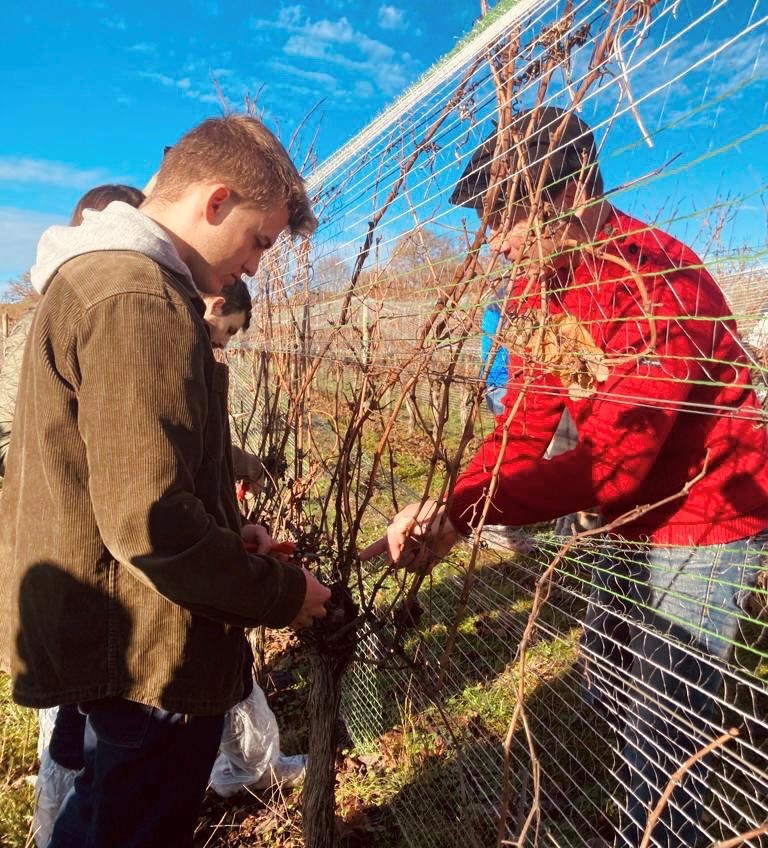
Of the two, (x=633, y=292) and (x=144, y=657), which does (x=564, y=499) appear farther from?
(x=144, y=657)

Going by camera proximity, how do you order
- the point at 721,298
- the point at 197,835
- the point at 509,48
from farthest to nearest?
the point at 197,835 → the point at 721,298 → the point at 509,48

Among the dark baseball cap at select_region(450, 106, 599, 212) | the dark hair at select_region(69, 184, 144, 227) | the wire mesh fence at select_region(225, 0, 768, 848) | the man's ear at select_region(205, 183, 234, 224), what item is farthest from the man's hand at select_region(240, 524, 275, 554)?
the dark hair at select_region(69, 184, 144, 227)

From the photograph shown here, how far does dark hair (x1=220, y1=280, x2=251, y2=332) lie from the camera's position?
2.48 m

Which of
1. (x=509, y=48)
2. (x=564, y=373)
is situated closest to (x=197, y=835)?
(x=564, y=373)

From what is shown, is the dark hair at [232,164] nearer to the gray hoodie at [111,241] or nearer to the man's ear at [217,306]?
the gray hoodie at [111,241]

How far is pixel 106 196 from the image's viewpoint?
2309mm

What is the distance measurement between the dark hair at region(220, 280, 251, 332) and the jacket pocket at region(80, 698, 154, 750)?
1.55 metres

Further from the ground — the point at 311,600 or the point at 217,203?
the point at 217,203

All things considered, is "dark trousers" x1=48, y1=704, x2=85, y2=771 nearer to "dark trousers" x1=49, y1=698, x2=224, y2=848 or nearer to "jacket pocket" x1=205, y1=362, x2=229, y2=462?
"dark trousers" x1=49, y1=698, x2=224, y2=848

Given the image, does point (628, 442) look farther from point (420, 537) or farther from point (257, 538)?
point (257, 538)

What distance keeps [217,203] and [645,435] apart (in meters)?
1.03

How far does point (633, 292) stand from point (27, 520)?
1.30 m

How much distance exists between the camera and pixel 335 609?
1602 mm

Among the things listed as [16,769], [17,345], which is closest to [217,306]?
[17,345]
